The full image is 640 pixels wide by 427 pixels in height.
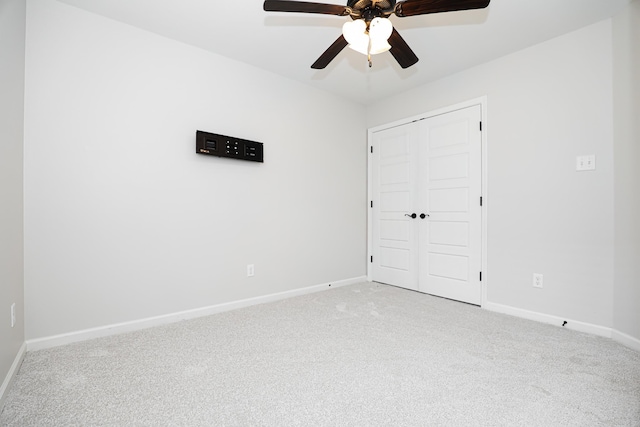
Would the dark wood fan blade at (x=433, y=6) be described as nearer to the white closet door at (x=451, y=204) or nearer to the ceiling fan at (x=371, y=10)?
the ceiling fan at (x=371, y=10)

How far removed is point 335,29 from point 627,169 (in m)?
2.51

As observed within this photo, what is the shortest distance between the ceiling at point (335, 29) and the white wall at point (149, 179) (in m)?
0.20

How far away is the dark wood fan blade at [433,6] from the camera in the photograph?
5.19 feet

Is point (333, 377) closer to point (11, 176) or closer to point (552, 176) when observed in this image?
point (11, 176)

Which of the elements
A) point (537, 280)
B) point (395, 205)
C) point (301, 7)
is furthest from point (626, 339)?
point (301, 7)

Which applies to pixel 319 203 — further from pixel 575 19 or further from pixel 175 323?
pixel 575 19

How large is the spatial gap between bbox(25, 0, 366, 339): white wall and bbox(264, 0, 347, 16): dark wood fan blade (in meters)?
1.42

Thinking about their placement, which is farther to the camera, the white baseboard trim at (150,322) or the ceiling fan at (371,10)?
the white baseboard trim at (150,322)

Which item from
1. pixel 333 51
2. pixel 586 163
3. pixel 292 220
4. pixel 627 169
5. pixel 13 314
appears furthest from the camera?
pixel 292 220

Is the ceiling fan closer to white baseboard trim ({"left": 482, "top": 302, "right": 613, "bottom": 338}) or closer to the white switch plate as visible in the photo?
the white switch plate

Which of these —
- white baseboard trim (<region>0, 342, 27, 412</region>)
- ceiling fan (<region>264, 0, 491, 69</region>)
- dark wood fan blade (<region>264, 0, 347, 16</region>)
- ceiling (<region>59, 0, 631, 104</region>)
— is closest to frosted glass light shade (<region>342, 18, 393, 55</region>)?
ceiling fan (<region>264, 0, 491, 69</region>)

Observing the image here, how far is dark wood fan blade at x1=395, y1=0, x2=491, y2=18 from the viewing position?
1.58 m

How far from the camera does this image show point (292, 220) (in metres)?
3.45

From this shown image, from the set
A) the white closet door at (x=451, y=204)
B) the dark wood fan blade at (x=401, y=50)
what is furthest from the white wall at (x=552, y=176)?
the dark wood fan blade at (x=401, y=50)
